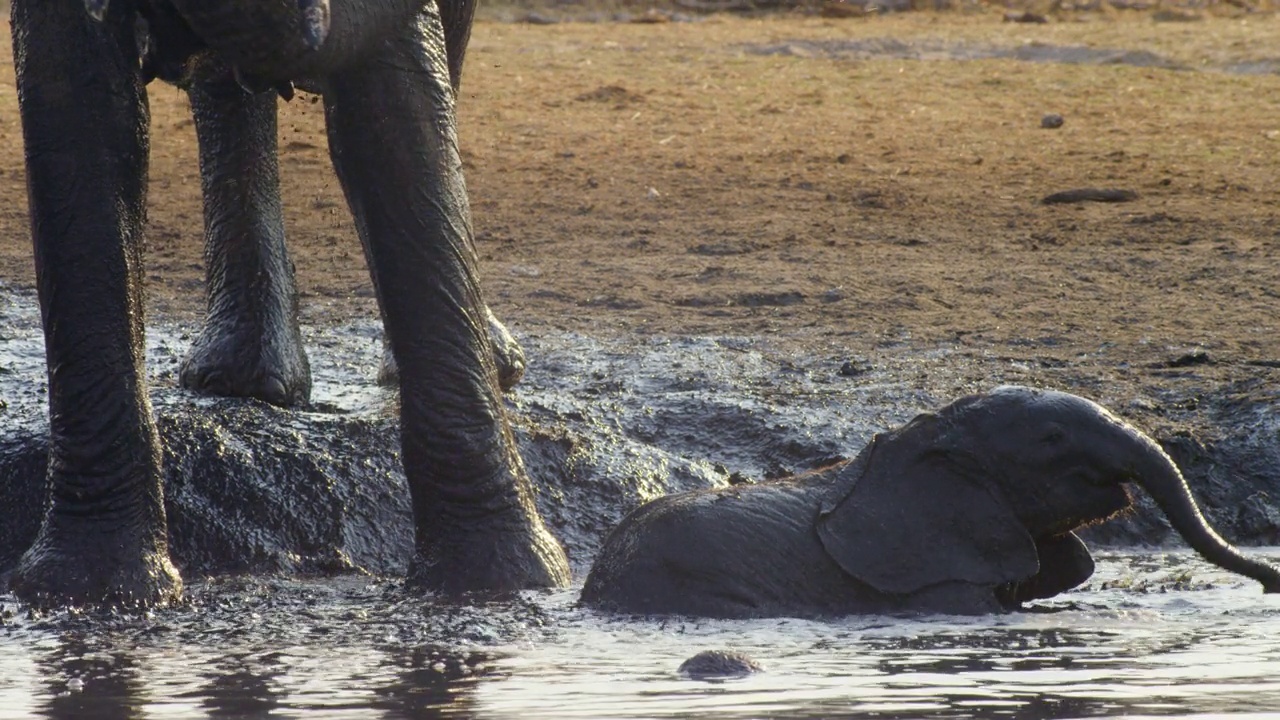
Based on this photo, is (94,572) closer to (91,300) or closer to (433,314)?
(91,300)

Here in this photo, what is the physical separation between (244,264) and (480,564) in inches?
55.5

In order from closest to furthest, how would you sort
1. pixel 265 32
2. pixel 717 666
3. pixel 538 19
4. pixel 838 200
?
1. pixel 717 666
2. pixel 265 32
3. pixel 838 200
4. pixel 538 19

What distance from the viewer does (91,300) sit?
162 inches

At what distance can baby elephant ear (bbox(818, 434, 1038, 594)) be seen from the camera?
4238 millimetres

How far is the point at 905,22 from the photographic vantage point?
53.1 ft

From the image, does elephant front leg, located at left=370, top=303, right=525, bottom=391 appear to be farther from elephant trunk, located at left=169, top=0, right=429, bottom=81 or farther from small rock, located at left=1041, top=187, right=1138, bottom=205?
small rock, located at left=1041, top=187, right=1138, bottom=205

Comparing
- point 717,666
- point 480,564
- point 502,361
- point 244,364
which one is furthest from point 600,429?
point 717,666

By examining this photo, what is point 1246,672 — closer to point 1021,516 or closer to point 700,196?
point 1021,516

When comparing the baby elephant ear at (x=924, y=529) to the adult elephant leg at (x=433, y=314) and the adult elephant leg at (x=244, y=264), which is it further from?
the adult elephant leg at (x=244, y=264)

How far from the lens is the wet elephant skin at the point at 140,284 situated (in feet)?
13.4

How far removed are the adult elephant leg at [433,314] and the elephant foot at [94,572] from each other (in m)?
0.53

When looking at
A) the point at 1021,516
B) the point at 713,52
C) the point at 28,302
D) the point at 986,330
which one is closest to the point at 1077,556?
the point at 1021,516

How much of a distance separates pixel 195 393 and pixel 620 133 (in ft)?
18.7

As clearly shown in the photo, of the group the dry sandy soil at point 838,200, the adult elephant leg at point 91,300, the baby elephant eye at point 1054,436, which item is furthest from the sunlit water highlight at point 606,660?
the dry sandy soil at point 838,200
